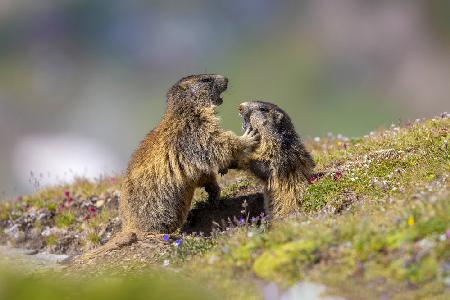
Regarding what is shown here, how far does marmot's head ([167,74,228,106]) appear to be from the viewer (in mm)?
11984

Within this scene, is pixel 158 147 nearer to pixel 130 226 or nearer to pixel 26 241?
pixel 130 226

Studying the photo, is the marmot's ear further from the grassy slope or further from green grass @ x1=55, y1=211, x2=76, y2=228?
green grass @ x1=55, y1=211, x2=76, y2=228

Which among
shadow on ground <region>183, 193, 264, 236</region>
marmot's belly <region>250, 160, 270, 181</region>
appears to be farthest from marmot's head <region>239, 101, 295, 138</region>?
shadow on ground <region>183, 193, 264, 236</region>

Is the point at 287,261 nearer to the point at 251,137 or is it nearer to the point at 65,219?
the point at 251,137

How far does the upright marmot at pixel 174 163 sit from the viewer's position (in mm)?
11461

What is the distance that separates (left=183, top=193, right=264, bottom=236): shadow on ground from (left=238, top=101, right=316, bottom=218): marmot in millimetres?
1192

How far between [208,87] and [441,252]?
244 inches

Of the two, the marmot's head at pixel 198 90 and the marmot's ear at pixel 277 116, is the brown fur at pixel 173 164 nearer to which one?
the marmot's head at pixel 198 90

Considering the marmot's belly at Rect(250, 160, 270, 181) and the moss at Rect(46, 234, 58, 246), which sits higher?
the marmot's belly at Rect(250, 160, 270, 181)

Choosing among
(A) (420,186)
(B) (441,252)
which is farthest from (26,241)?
(B) (441,252)

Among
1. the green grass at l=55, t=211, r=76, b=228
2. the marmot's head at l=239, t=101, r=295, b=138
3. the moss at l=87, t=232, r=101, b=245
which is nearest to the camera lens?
the marmot's head at l=239, t=101, r=295, b=138

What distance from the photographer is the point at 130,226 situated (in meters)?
11.6

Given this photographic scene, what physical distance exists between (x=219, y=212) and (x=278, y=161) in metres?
2.05

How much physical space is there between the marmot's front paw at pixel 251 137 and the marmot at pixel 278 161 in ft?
0.24
